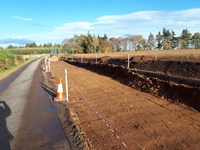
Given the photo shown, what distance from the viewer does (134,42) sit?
134750mm

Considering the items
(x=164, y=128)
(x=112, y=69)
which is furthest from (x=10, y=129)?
(x=112, y=69)

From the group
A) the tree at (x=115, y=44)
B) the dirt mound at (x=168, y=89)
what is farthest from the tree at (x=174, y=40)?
the dirt mound at (x=168, y=89)

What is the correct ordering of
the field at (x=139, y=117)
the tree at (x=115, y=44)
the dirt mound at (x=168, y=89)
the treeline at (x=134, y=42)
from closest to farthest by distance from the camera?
the field at (x=139, y=117)
the dirt mound at (x=168, y=89)
the treeline at (x=134, y=42)
the tree at (x=115, y=44)

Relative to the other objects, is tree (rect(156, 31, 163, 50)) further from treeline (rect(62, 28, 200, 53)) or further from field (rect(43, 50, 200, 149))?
field (rect(43, 50, 200, 149))

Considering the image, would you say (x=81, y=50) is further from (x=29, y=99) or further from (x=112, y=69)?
(x=29, y=99)

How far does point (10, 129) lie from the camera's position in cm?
827

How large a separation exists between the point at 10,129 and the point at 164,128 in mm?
4413

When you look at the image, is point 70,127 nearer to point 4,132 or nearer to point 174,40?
point 4,132

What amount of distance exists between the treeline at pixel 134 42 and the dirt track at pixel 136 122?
266 ft

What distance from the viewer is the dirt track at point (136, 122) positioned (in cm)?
683

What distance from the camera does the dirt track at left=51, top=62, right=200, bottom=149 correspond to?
6834 mm

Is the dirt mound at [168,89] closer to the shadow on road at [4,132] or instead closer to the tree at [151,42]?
the shadow on road at [4,132]

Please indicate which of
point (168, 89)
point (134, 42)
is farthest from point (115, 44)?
point (168, 89)

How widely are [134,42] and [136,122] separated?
128m
